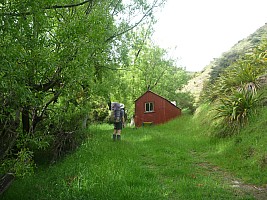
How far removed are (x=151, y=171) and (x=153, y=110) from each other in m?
14.4

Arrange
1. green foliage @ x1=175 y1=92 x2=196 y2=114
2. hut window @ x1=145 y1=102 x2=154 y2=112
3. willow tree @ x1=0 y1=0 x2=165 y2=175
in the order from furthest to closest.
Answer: green foliage @ x1=175 y1=92 x2=196 y2=114
hut window @ x1=145 y1=102 x2=154 y2=112
willow tree @ x1=0 y1=0 x2=165 y2=175

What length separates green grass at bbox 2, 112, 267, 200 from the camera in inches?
220

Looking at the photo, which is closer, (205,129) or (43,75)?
(43,75)

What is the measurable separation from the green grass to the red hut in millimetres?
10428

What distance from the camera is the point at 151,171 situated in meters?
7.07

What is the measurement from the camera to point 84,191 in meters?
5.80

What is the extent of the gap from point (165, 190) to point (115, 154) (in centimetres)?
333

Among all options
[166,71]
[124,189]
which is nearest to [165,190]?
[124,189]

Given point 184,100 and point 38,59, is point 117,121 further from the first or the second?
point 184,100

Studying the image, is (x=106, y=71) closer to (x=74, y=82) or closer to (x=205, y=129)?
(x=205, y=129)

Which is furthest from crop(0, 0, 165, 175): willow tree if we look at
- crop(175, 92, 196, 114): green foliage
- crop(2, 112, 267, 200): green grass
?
crop(175, 92, 196, 114): green foliage

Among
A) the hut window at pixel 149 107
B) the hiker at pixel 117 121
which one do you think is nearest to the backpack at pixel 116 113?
the hiker at pixel 117 121

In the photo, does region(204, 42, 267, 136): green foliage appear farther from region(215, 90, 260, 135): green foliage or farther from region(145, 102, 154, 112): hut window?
region(145, 102, 154, 112): hut window

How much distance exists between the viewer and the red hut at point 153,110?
21.2 meters
